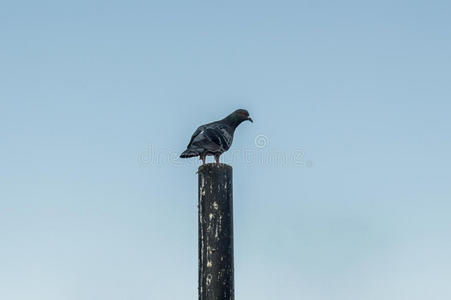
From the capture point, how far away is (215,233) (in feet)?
20.8

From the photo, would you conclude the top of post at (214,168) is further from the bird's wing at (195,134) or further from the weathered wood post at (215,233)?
the bird's wing at (195,134)

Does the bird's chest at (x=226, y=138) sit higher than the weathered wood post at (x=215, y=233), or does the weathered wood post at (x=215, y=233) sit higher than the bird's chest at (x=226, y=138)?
the bird's chest at (x=226, y=138)

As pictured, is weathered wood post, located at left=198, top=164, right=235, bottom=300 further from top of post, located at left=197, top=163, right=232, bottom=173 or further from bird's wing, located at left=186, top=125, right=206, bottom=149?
bird's wing, located at left=186, top=125, right=206, bottom=149

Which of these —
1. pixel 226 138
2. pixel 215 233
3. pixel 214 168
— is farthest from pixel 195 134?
pixel 215 233

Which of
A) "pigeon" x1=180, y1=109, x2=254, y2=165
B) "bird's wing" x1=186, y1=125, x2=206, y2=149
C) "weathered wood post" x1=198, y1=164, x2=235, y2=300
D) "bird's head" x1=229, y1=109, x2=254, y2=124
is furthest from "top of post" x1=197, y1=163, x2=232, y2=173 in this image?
"bird's head" x1=229, y1=109, x2=254, y2=124

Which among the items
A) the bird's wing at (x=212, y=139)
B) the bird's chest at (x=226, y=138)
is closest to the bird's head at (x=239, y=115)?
the bird's chest at (x=226, y=138)

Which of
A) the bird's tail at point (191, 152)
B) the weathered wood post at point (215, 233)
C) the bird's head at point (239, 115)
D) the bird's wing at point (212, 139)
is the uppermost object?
the bird's head at point (239, 115)

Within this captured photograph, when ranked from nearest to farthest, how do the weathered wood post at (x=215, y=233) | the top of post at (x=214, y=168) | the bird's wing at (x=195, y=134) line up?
the weathered wood post at (x=215, y=233)
the top of post at (x=214, y=168)
the bird's wing at (x=195, y=134)

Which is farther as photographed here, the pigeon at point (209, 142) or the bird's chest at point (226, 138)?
the bird's chest at point (226, 138)

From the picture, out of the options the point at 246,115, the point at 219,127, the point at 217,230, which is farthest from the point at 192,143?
the point at 217,230

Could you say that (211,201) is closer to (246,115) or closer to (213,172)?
(213,172)

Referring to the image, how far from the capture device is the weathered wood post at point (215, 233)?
621 cm

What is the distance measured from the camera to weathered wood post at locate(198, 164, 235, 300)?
20.4 ft

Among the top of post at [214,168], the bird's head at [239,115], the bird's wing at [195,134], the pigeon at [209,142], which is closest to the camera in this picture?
the top of post at [214,168]
